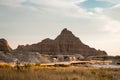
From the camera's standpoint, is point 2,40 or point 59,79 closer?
point 59,79

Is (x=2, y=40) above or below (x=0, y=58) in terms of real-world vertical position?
above

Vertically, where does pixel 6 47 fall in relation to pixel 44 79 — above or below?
above

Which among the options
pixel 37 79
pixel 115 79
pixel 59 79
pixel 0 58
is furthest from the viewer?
pixel 0 58

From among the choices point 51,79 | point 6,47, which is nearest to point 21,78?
point 51,79

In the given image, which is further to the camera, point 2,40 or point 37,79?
point 2,40

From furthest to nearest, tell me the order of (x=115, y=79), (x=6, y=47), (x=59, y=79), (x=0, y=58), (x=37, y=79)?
(x=6, y=47)
(x=0, y=58)
(x=115, y=79)
(x=59, y=79)
(x=37, y=79)

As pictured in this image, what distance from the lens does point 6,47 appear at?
158m

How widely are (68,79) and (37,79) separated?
2249 mm

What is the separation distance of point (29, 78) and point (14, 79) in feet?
2.40

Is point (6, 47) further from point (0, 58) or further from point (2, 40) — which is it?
point (0, 58)

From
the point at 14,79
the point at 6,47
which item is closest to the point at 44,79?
the point at 14,79

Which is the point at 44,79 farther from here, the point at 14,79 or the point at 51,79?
the point at 14,79

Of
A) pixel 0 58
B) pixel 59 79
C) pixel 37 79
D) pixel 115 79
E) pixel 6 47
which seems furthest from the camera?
pixel 6 47

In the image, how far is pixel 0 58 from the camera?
89.1 metres
